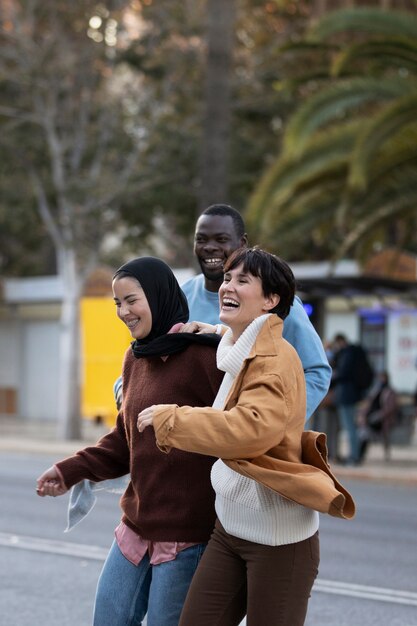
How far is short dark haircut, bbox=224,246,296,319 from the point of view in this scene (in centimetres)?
383

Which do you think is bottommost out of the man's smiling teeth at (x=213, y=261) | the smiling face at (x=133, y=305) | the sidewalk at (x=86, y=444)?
the sidewalk at (x=86, y=444)

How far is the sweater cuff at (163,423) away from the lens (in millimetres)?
3557

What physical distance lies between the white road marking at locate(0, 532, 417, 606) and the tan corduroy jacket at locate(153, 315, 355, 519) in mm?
4430

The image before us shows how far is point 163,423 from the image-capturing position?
140 inches

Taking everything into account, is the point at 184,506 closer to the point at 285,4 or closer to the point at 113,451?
the point at 113,451

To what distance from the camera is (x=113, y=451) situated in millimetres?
4449

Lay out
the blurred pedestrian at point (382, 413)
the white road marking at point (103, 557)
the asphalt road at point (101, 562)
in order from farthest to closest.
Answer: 1. the blurred pedestrian at point (382, 413)
2. the white road marking at point (103, 557)
3. the asphalt road at point (101, 562)

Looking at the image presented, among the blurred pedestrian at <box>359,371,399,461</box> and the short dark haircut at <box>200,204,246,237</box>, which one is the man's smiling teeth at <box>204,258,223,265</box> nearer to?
the short dark haircut at <box>200,204,246,237</box>

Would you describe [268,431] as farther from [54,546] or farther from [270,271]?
[54,546]

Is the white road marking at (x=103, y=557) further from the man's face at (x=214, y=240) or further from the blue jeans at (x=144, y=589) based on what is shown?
the blue jeans at (x=144, y=589)

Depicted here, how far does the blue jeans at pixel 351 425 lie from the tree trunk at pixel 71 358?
21.8 feet

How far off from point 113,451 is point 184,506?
1.58 ft

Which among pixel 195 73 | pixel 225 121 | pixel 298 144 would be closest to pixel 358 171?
pixel 298 144

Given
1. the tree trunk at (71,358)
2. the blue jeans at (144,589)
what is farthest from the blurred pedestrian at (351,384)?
the blue jeans at (144,589)
